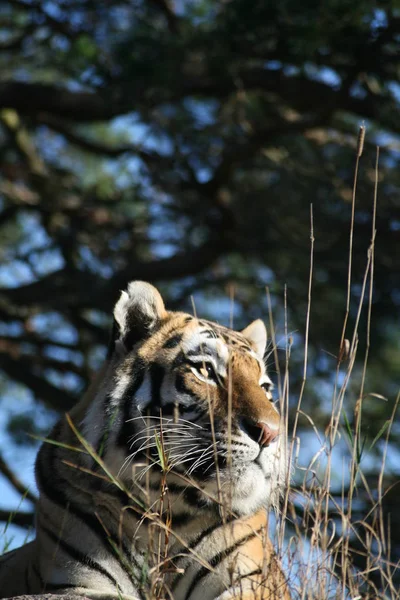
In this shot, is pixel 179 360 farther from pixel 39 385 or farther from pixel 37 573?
pixel 39 385

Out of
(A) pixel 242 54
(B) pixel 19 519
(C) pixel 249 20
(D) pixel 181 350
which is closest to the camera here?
(D) pixel 181 350

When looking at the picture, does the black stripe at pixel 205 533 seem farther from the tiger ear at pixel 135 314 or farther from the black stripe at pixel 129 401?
the tiger ear at pixel 135 314

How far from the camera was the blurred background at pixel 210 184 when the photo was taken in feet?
19.4

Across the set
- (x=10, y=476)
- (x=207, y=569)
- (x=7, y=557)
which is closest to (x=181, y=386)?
(x=207, y=569)

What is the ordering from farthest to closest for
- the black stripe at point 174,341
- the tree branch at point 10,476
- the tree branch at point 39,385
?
the tree branch at point 10,476
the tree branch at point 39,385
the black stripe at point 174,341

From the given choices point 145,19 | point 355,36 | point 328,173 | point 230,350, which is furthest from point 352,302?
point 230,350

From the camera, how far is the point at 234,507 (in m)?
2.92

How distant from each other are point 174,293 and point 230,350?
446cm

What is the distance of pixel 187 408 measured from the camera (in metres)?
3.05

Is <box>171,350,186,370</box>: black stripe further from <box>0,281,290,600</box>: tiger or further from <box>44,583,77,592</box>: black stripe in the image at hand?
<box>44,583,77,592</box>: black stripe

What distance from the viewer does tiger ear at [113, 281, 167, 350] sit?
3.26 meters

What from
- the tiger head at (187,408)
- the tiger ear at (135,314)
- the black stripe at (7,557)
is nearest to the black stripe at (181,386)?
the tiger head at (187,408)

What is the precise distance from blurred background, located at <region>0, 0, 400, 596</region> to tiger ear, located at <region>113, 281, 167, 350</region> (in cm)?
191

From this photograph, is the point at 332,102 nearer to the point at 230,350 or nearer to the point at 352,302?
the point at 352,302
